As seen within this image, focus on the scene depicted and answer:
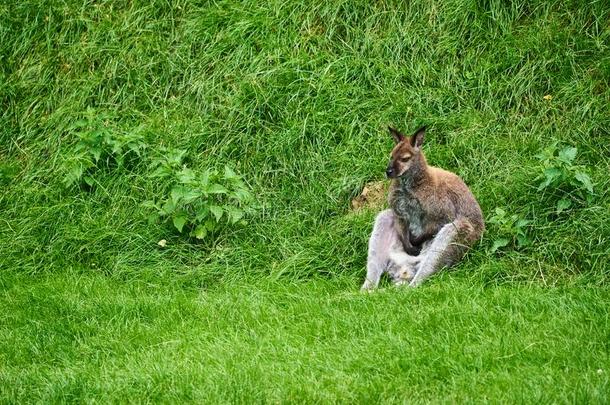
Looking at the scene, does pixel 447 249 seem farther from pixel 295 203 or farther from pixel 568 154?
pixel 295 203

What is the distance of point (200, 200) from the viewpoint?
29.7 ft

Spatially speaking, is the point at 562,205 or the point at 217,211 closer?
the point at 562,205

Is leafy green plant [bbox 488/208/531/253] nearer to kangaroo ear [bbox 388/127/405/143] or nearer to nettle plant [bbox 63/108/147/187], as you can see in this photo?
kangaroo ear [bbox 388/127/405/143]

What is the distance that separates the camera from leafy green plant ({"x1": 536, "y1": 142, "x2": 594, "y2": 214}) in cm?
828

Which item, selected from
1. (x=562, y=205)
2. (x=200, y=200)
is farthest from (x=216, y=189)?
(x=562, y=205)

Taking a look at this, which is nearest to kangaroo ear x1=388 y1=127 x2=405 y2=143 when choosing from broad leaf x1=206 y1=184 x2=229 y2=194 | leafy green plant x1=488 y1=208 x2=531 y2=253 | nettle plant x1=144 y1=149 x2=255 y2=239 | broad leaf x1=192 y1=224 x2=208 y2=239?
leafy green plant x1=488 y1=208 x2=531 y2=253

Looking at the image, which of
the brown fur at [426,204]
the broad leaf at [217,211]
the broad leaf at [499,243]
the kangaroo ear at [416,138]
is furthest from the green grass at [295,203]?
the kangaroo ear at [416,138]

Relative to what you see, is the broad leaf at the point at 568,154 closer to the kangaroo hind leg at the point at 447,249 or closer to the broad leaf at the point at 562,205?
the broad leaf at the point at 562,205

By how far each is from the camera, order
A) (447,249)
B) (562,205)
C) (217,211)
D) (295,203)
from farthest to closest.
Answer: (295,203) → (217,211) → (562,205) → (447,249)

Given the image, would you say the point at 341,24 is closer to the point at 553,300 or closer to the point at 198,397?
the point at 553,300

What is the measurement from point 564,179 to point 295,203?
2521 mm

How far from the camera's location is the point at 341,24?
10.9 m

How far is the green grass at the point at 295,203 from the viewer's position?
20.8 feet

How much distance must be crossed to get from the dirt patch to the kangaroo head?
0.80 metres
